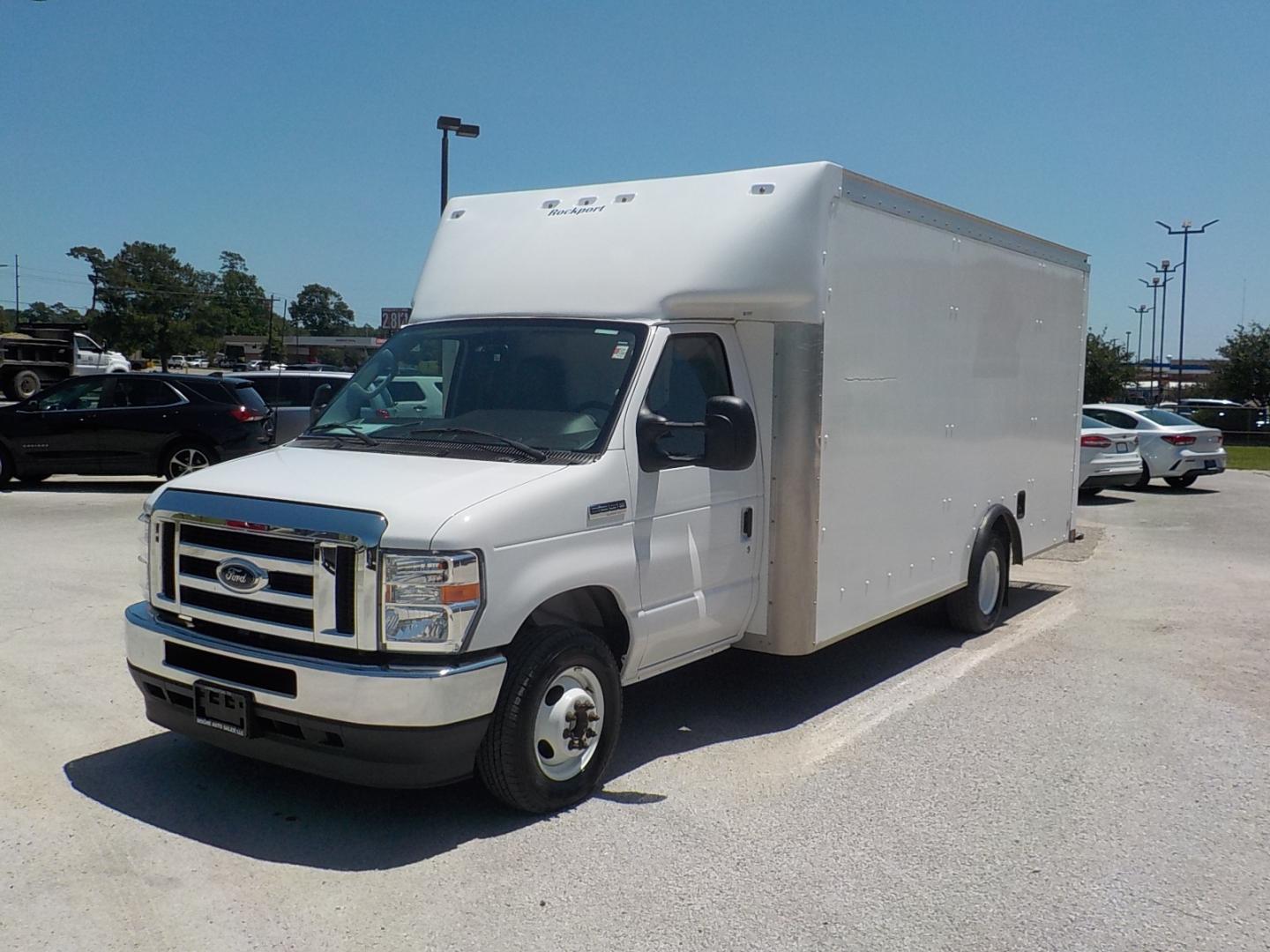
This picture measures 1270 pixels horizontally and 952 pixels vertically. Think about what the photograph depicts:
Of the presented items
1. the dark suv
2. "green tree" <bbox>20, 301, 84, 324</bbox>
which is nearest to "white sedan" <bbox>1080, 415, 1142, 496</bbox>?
→ the dark suv

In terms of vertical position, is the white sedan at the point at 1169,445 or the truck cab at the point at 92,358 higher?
the truck cab at the point at 92,358

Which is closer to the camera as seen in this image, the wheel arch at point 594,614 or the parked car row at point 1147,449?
the wheel arch at point 594,614

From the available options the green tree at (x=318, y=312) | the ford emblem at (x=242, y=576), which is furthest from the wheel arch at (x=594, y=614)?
the green tree at (x=318, y=312)

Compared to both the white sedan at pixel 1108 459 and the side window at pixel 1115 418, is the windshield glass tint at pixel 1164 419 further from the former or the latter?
the white sedan at pixel 1108 459

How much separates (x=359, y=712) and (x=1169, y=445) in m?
19.3

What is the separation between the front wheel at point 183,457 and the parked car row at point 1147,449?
43.4 feet

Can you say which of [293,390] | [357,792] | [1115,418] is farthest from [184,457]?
[1115,418]

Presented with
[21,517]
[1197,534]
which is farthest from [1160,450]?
[21,517]

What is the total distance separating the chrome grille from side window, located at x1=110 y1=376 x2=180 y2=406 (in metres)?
12.3

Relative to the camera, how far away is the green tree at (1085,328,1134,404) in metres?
56.5

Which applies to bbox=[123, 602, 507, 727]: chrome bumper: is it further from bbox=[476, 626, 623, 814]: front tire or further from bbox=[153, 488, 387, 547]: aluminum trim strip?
bbox=[153, 488, 387, 547]: aluminum trim strip

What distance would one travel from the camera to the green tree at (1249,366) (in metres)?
54.0

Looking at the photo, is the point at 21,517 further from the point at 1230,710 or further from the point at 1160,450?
the point at 1160,450

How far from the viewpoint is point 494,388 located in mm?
5770
